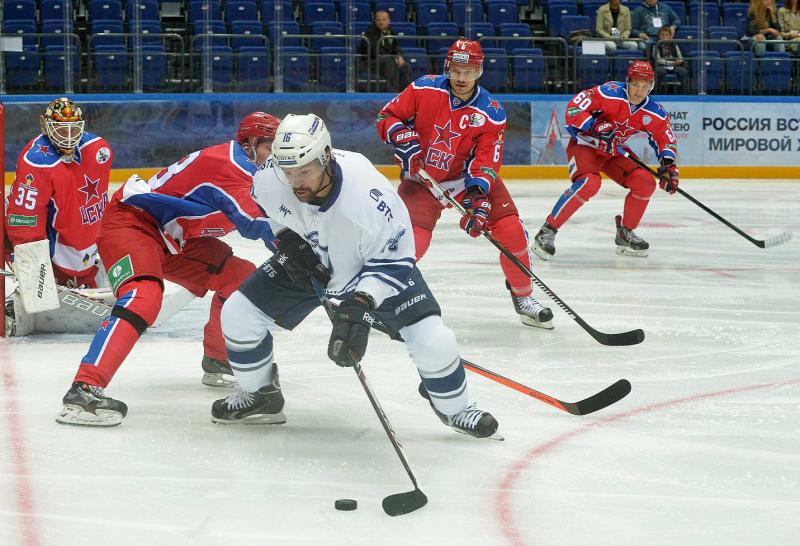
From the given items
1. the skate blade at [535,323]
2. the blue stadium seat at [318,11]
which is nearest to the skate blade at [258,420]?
the skate blade at [535,323]

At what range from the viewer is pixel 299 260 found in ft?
10.8

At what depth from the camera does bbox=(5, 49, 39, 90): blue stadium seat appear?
35.3 feet

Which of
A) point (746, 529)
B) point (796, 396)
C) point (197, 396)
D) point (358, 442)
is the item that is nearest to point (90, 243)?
point (197, 396)

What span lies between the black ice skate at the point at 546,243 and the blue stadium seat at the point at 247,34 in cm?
522

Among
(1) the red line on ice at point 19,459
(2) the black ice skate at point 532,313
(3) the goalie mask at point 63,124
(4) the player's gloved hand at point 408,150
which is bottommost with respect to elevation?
(2) the black ice skate at point 532,313

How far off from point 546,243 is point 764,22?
6.95 m

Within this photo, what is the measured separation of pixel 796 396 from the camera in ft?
13.5

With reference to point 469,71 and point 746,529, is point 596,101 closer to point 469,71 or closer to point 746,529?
point 469,71

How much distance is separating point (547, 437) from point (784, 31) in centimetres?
1054

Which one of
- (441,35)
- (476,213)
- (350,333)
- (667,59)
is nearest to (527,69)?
(441,35)

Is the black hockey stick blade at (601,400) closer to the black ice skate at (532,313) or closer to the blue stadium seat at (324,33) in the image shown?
the black ice skate at (532,313)

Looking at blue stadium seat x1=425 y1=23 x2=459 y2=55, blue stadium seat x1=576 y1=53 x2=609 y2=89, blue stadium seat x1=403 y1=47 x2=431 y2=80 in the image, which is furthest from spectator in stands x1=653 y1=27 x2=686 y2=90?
blue stadium seat x1=403 y1=47 x2=431 y2=80

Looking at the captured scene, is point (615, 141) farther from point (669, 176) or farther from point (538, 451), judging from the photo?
point (538, 451)

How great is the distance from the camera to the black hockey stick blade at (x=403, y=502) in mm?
2830
